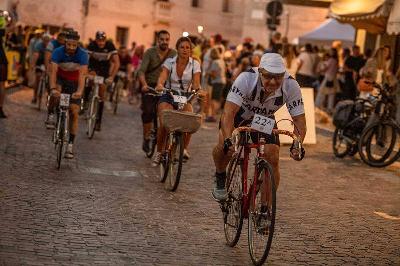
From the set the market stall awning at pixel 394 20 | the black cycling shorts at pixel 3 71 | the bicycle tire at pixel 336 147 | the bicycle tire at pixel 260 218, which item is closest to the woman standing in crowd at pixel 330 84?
the market stall awning at pixel 394 20

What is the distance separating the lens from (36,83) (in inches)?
818

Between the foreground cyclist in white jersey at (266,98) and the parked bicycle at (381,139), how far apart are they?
6484 mm

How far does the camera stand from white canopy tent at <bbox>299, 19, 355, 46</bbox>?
29.9m

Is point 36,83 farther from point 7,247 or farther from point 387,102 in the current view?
point 7,247

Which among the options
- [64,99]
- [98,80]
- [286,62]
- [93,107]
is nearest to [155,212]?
[64,99]

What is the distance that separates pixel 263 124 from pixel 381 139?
7.27 metres

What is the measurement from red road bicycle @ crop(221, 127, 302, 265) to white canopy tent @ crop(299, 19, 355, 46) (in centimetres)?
2220

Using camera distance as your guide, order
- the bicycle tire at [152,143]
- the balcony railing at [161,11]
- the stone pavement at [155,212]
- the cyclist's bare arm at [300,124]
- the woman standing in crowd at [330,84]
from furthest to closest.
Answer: the balcony railing at [161,11] → the woman standing in crowd at [330,84] → the bicycle tire at [152,143] → the cyclist's bare arm at [300,124] → the stone pavement at [155,212]

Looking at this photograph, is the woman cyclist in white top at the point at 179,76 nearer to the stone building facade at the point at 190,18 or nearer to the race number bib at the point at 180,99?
the race number bib at the point at 180,99

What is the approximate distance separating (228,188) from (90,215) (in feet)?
4.68

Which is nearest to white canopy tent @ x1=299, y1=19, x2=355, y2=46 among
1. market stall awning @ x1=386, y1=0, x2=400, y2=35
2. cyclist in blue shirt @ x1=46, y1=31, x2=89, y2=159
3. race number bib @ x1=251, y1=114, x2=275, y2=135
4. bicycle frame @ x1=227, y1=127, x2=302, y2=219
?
market stall awning @ x1=386, y1=0, x2=400, y2=35

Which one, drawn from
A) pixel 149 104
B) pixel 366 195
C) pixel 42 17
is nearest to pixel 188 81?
pixel 149 104

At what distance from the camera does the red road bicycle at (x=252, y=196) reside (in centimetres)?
712

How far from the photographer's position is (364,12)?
65.9ft
